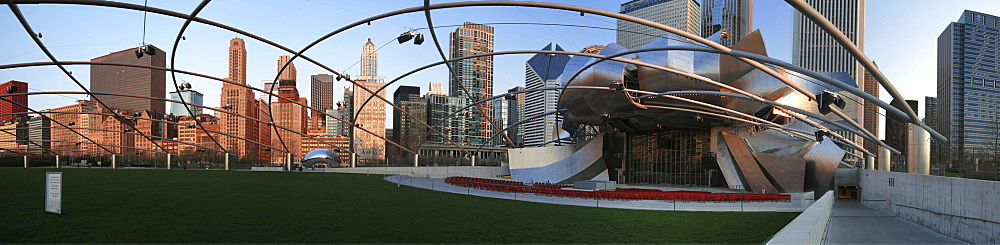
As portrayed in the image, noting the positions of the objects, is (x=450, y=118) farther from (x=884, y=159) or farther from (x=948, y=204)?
(x=948, y=204)

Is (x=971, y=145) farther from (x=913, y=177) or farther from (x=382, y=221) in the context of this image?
(x=382, y=221)

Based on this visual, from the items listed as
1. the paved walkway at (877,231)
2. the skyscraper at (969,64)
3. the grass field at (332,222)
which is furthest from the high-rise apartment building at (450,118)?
A: the grass field at (332,222)

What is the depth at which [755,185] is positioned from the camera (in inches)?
1558

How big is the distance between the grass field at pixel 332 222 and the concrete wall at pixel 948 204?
15.9 ft

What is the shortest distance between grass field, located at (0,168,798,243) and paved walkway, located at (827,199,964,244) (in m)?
1.94

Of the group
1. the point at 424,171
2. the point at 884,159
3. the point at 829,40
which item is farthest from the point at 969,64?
the point at 424,171

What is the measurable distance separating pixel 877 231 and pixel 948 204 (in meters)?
2.35

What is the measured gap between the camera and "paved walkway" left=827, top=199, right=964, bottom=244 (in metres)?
17.8

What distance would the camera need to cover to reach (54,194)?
12.5 metres

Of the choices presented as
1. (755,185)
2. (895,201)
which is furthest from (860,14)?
(895,201)

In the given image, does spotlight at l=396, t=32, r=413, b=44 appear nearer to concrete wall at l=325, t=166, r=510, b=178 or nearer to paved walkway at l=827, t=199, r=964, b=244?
paved walkway at l=827, t=199, r=964, b=244

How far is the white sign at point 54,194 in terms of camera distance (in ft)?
40.8

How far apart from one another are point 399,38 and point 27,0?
1178 centimetres

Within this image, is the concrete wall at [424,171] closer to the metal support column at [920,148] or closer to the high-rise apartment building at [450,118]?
the metal support column at [920,148]
